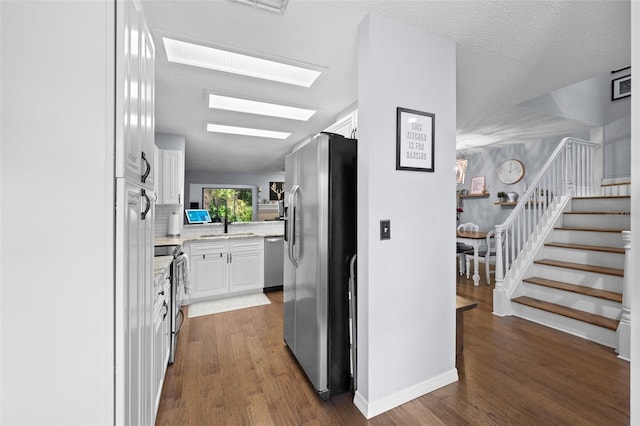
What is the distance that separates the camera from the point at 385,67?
177 cm

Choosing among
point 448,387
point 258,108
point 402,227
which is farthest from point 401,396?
point 258,108

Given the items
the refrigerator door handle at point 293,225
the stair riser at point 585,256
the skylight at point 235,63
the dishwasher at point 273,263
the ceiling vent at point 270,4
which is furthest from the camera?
the dishwasher at point 273,263

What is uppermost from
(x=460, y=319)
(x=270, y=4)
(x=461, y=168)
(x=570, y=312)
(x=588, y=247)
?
(x=270, y=4)

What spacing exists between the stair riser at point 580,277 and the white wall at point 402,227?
2237 mm

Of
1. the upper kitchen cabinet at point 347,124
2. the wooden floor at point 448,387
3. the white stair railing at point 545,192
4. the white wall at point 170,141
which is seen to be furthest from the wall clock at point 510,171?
the white wall at point 170,141

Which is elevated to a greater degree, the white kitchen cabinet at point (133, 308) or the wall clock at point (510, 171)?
the wall clock at point (510, 171)

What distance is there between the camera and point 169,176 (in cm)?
408

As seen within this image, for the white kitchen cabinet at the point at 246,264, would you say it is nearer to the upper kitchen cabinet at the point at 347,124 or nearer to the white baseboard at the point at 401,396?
the upper kitchen cabinet at the point at 347,124

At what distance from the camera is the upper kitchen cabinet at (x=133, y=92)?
88 centimetres

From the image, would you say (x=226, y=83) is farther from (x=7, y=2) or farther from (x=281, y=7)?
(x=7, y=2)

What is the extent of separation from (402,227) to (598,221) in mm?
3489

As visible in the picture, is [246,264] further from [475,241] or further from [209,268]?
[475,241]

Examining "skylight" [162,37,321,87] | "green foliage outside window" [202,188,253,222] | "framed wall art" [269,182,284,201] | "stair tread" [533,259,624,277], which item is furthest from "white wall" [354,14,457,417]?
"green foliage outside window" [202,188,253,222]

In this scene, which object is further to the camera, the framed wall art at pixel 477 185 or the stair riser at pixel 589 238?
the framed wall art at pixel 477 185
